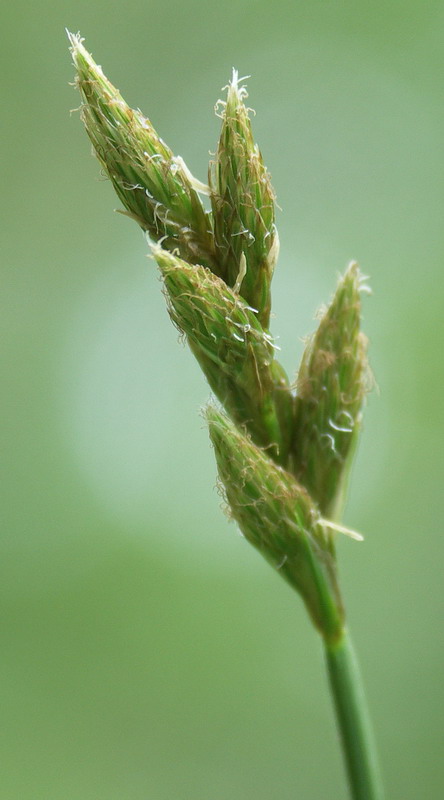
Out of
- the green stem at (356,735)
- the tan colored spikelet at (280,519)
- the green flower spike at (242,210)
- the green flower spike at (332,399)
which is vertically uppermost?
the green flower spike at (242,210)

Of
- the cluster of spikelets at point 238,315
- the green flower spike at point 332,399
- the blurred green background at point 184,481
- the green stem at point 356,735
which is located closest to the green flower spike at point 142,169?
the cluster of spikelets at point 238,315

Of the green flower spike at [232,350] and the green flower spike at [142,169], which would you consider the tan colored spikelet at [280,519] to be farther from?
the green flower spike at [142,169]

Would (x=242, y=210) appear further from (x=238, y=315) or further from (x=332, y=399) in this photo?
(x=332, y=399)

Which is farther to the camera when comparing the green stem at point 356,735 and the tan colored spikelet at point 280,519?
the tan colored spikelet at point 280,519

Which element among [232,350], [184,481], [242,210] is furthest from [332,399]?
[184,481]

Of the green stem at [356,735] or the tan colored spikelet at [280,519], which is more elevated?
the tan colored spikelet at [280,519]

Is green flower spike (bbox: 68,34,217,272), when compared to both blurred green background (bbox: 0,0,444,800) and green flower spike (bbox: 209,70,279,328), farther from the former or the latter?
blurred green background (bbox: 0,0,444,800)
